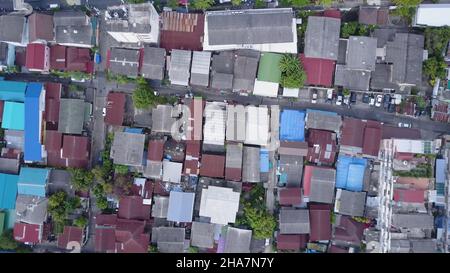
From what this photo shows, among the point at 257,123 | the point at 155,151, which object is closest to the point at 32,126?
the point at 155,151

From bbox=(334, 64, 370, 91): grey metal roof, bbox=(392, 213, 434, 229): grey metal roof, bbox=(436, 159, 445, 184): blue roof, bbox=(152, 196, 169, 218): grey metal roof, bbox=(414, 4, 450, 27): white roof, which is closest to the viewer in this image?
bbox=(392, 213, 434, 229): grey metal roof

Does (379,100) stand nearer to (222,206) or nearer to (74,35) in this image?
(222,206)

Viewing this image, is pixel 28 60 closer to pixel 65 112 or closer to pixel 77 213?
pixel 65 112

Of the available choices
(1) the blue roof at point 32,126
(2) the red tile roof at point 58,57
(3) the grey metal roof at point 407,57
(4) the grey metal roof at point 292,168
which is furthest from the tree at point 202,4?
(3) the grey metal roof at point 407,57

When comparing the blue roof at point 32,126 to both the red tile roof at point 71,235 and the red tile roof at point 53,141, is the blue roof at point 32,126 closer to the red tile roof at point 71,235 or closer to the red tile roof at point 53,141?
the red tile roof at point 53,141

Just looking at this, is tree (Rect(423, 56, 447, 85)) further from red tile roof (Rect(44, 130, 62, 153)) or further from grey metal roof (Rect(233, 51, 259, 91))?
red tile roof (Rect(44, 130, 62, 153))

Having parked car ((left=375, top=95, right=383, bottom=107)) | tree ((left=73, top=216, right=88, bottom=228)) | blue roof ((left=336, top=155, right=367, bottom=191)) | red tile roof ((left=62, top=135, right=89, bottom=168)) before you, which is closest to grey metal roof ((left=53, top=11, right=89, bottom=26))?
red tile roof ((left=62, top=135, right=89, bottom=168))
